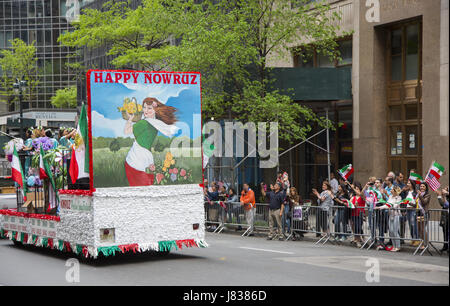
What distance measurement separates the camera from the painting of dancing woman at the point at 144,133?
42.5 ft

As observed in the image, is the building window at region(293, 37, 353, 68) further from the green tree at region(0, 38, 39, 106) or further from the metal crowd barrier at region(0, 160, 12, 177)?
the green tree at region(0, 38, 39, 106)

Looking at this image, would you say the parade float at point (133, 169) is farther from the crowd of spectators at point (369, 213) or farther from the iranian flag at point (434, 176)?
the iranian flag at point (434, 176)

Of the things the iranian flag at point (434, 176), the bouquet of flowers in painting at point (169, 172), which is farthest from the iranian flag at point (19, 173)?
the iranian flag at point (434, 176)

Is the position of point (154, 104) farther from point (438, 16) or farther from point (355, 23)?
point (355, 23)

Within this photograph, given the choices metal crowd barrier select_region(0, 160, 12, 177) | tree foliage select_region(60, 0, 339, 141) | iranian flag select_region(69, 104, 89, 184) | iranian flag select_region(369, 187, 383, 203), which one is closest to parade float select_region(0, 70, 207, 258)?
iranian flag select_region(69, 104, 89, 184)

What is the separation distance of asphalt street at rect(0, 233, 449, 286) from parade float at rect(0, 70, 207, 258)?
602 mm

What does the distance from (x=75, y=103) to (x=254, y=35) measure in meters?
32.8

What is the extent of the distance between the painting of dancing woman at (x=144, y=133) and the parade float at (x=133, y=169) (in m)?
0.02

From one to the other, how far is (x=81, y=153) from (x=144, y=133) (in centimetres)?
128

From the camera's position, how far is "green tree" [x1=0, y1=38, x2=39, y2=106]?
66188 millimetres

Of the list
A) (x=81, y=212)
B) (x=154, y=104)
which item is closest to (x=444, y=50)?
(x=154, y=104)

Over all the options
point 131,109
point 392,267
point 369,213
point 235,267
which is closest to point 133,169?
point 131,109

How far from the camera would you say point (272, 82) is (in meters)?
25.6

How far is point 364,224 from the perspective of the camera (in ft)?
59.8
